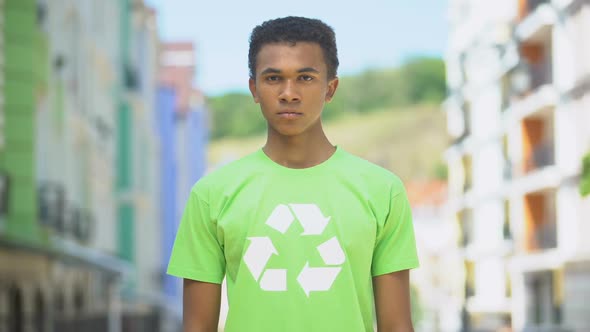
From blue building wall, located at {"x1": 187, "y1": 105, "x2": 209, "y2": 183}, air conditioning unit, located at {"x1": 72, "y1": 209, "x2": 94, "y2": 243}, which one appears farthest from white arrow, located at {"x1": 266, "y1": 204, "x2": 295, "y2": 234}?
blue building wall, located at {"x1": 187, "y1": 105, "x2": 209, "y2": 183}

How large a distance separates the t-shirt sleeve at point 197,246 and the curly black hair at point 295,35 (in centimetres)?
35

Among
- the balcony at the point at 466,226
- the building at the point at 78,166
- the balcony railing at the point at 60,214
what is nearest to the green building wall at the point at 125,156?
the building at the point at 78,166

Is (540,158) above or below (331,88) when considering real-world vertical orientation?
above

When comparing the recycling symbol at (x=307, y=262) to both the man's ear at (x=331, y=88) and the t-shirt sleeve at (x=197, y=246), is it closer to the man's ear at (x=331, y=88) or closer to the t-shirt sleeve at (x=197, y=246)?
the t-shirt sleeve at (x=197, y=246)

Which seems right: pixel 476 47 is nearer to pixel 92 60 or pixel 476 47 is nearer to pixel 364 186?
pixel 92 60

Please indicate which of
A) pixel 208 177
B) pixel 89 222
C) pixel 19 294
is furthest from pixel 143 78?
pixel 208 177

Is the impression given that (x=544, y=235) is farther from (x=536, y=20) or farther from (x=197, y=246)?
(x=197, y=246)

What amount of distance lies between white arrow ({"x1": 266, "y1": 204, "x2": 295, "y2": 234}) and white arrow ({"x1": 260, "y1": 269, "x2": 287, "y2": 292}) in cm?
9

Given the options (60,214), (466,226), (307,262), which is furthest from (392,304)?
(466,226)

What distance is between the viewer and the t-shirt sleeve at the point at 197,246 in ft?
9.99

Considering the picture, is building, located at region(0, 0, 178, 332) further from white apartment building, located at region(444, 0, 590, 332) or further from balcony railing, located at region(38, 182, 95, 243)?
white apartment building, located at region(444, 0, 590, 332)

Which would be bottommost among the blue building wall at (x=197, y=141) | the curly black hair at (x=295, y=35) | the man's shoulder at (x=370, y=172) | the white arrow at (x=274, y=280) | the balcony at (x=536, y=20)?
the white arrow at (x=274, y=280)

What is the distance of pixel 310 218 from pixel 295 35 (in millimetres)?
437

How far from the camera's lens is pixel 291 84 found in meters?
3.01
